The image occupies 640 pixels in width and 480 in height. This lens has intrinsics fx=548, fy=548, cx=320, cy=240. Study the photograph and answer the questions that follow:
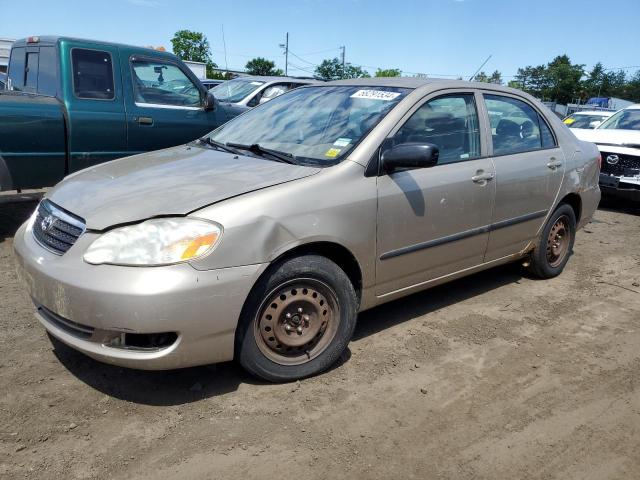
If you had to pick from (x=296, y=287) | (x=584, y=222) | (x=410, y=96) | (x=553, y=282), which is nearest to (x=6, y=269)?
(x=296, y=287)

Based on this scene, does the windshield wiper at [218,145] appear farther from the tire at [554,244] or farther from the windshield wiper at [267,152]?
the tire at [554,244]

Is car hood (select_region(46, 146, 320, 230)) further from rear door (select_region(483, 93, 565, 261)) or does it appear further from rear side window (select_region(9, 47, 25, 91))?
rear side window (select_region(9, 47, 25, 91))

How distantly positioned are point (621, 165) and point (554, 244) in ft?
14.0

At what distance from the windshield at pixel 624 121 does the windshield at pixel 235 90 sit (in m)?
6.28

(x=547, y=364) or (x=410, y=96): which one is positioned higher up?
(x=410, y=96)

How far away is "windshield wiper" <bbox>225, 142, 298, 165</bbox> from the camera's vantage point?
3.38 meters

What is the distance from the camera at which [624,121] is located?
31.3ft

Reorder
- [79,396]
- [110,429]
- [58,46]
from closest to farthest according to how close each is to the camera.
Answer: [110,429]
[79,396]
[58,46]

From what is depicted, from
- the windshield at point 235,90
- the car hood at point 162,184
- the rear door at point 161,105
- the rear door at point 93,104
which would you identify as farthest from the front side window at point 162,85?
the windshield at point 235,90

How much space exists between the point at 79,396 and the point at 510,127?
11.9 feet

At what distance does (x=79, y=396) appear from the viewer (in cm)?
287

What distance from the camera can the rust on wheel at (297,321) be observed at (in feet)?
9.71

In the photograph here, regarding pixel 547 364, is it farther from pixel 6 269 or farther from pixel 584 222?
pixel 6 269

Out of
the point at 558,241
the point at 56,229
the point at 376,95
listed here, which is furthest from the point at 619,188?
the point at 56,229
